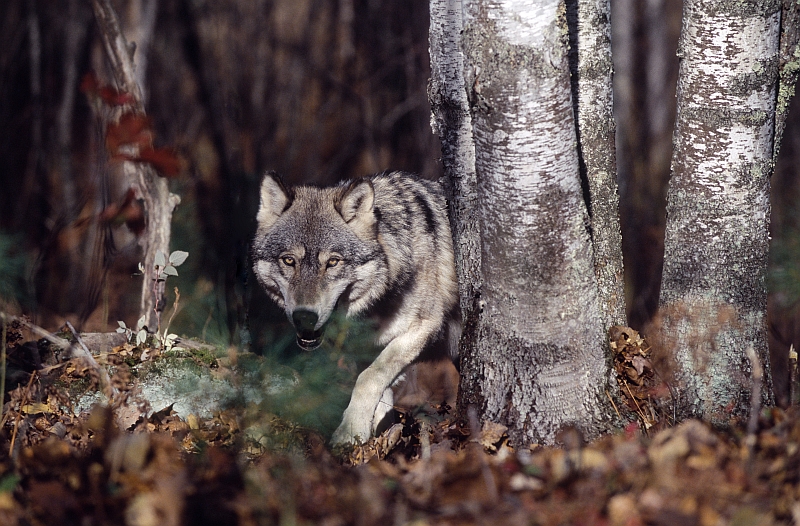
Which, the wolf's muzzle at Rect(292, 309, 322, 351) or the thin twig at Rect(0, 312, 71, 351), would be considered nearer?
the thin twig at Rect(0, 312, 71, 351)

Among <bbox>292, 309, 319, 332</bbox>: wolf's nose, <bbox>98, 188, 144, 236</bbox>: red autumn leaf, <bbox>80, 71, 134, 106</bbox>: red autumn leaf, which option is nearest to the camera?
<bbox>292, 309, 319, 332</bbox>: wolf's nose

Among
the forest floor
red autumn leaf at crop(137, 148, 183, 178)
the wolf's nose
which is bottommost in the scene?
the wolf's nose

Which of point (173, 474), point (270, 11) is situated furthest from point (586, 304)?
point (270, 11)

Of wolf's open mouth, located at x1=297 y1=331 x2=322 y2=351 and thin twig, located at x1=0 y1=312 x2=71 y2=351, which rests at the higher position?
thin twig, located at x1=0 y1=312 x2=71 y2=351

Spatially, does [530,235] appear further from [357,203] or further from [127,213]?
[127,213]

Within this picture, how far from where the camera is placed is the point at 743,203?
3.43 m

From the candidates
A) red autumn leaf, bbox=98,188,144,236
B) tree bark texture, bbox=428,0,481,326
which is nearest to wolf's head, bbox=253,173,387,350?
tree bark texture, bbox=428,0,481,326

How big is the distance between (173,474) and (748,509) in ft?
5.60

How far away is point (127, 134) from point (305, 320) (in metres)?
1.74

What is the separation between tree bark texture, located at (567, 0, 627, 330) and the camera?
11.9 ft

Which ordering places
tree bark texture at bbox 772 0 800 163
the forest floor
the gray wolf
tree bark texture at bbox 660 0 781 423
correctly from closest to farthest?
the forest floor < tree bark texture at bbox 660 0 781 423 < tree bark texture at bbox 772 0 800 163 < the gray wolf

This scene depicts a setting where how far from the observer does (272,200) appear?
4.69 m

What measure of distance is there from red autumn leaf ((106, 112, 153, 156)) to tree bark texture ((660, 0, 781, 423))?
333 cm

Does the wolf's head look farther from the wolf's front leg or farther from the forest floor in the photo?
the forest floor
